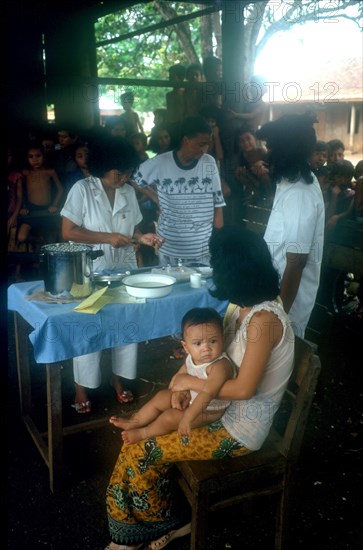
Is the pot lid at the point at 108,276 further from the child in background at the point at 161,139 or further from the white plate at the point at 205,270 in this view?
the child in background at the point at 161,139

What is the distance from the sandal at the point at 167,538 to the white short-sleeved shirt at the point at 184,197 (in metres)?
2.11

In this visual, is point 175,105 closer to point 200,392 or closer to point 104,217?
point 104,217

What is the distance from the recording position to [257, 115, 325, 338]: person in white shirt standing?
2699 mm

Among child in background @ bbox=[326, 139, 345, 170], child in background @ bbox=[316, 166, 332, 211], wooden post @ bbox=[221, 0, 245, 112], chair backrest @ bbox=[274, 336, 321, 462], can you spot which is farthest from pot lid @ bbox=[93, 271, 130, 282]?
child in background @ bbox=[326, 139, 345, 170]

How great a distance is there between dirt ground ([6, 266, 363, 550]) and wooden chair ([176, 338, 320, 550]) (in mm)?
235

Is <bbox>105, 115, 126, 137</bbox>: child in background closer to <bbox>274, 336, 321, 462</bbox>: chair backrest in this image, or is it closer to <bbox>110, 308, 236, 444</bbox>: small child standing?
<bbox>110, 308, 236, 444</bbox>: small child standing

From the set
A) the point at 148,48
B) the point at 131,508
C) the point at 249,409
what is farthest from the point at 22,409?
the point at 148,48

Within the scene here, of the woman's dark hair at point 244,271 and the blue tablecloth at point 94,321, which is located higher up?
the woman's dark hair at point 244,271

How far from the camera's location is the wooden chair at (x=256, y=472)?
201 centimetres

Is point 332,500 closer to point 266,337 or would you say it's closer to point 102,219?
point 266,337

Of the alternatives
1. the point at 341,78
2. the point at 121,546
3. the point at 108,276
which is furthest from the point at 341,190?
the point at 341,78

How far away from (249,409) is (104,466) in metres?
1.26

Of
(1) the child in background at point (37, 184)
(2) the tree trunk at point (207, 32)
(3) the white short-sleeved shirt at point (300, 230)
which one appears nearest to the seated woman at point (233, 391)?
(3) the white short-sleeved shirt at point (300, 230)

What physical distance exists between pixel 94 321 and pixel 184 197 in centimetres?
166
